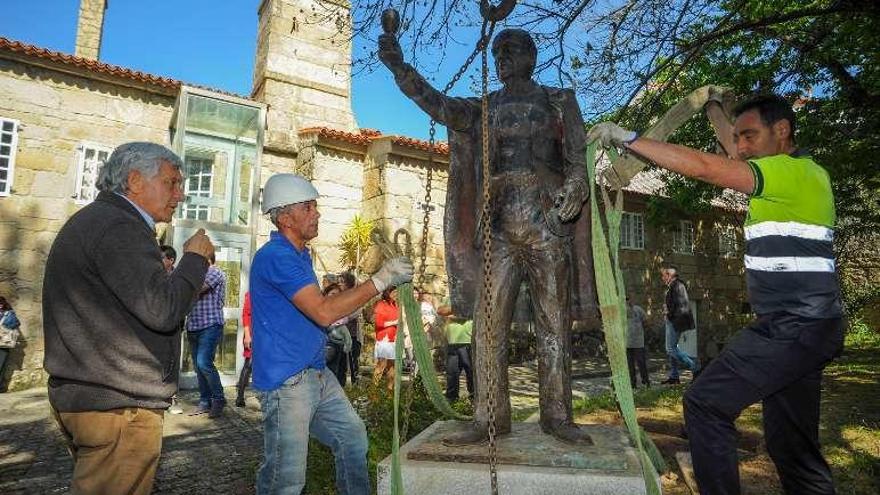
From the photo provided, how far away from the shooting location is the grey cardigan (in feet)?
6.21

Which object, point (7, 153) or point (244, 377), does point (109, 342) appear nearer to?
point (244, 377)

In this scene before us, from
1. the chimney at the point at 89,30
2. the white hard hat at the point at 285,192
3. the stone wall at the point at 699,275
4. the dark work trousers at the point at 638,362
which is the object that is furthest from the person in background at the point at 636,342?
the chimney at the point at 89,30

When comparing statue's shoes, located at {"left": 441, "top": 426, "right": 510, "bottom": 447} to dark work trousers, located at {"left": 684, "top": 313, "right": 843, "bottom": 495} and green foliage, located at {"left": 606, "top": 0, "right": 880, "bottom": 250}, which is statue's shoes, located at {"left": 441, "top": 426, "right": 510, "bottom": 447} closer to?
dark work trousers, located at {"left": 684, "top": 313, "right": 843, "bottom": 495}

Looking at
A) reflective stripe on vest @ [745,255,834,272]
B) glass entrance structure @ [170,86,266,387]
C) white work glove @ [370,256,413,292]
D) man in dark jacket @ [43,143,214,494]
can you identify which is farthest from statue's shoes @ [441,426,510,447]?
glass entrance structure @ [170,86,266,387]

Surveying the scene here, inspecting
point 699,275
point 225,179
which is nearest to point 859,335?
point 699,275

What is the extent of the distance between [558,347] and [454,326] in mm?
5284

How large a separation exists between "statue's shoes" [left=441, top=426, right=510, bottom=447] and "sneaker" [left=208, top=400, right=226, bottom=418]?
17.8ft

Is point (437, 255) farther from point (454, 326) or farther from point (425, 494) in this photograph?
point (425, 494)

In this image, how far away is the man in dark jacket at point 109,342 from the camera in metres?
1.88

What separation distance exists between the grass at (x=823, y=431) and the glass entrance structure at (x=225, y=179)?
8473 mm

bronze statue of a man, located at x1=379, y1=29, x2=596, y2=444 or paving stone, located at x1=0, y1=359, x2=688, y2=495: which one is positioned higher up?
bronze statue of a man, located at x1=379, y1=29, x2=596, y2=444

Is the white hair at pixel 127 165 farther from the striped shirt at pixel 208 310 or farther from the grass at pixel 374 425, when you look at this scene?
the striped shirt at pixel 208 310

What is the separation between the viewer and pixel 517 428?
10.2 feet

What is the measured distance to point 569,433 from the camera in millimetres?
2717
